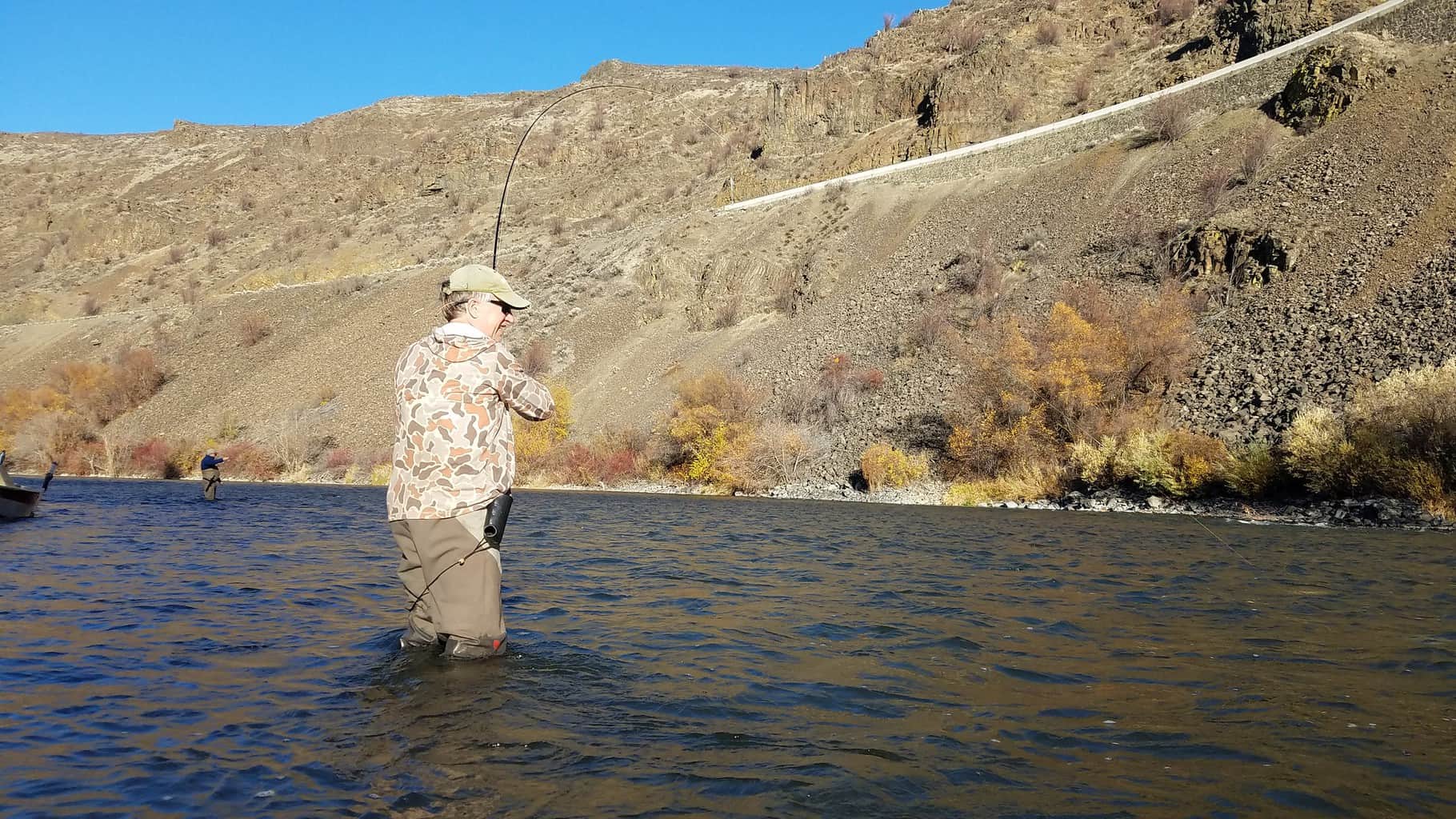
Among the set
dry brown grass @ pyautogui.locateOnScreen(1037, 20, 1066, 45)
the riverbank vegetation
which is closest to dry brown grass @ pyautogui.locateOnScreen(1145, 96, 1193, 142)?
the riverbank vegetation

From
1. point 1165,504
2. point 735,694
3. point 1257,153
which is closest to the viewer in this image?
point 735,694

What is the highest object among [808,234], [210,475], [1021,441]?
[808,234]

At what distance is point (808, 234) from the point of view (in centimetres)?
5047

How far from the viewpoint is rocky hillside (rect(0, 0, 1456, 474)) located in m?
30.0

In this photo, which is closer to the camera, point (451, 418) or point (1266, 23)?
point (451, 418)

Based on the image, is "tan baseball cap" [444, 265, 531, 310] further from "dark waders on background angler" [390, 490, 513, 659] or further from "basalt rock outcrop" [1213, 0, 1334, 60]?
"basalt rock outcrop" [1213, 0, 1334, 60]

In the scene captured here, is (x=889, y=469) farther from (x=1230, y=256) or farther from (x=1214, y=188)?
(x=1214, y=188)

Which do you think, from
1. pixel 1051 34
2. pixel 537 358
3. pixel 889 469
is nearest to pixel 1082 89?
pixel 1051 34

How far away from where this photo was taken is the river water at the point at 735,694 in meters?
3.66

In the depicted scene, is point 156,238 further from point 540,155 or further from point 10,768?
point 10,768

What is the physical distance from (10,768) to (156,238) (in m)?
98.0

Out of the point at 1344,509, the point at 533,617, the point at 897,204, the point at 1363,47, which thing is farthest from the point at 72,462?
the point at 1363,47

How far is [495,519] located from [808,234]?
46.7m

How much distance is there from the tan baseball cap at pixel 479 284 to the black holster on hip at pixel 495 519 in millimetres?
1124
